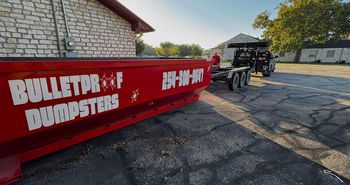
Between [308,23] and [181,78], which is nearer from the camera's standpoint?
[181,78]

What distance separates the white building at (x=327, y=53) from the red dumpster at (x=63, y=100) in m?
52.8

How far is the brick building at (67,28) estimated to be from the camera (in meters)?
4.68

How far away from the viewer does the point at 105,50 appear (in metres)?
6.71

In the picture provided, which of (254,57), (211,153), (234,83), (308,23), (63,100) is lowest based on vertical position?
(211,153)

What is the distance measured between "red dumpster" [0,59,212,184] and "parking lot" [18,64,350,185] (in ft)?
1.14

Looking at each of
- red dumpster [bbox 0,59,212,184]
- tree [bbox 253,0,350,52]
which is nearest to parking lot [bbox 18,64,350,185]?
red dumpster [bbox 0,59,212,184]

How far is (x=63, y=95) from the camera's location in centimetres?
232

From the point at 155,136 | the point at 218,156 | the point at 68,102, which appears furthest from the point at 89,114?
the point at 218,156

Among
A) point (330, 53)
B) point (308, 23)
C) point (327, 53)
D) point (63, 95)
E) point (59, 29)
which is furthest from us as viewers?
point (327, 53)

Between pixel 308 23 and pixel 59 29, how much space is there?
41.0 metres

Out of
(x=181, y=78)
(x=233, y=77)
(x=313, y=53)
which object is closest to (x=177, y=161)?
(x=181, y=78)

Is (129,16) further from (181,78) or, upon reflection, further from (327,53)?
(327,53)

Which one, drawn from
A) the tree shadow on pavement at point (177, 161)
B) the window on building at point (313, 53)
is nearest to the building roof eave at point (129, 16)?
the tree shadow on pavement at point (177, 161)

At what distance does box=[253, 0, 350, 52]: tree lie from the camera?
102 feet
